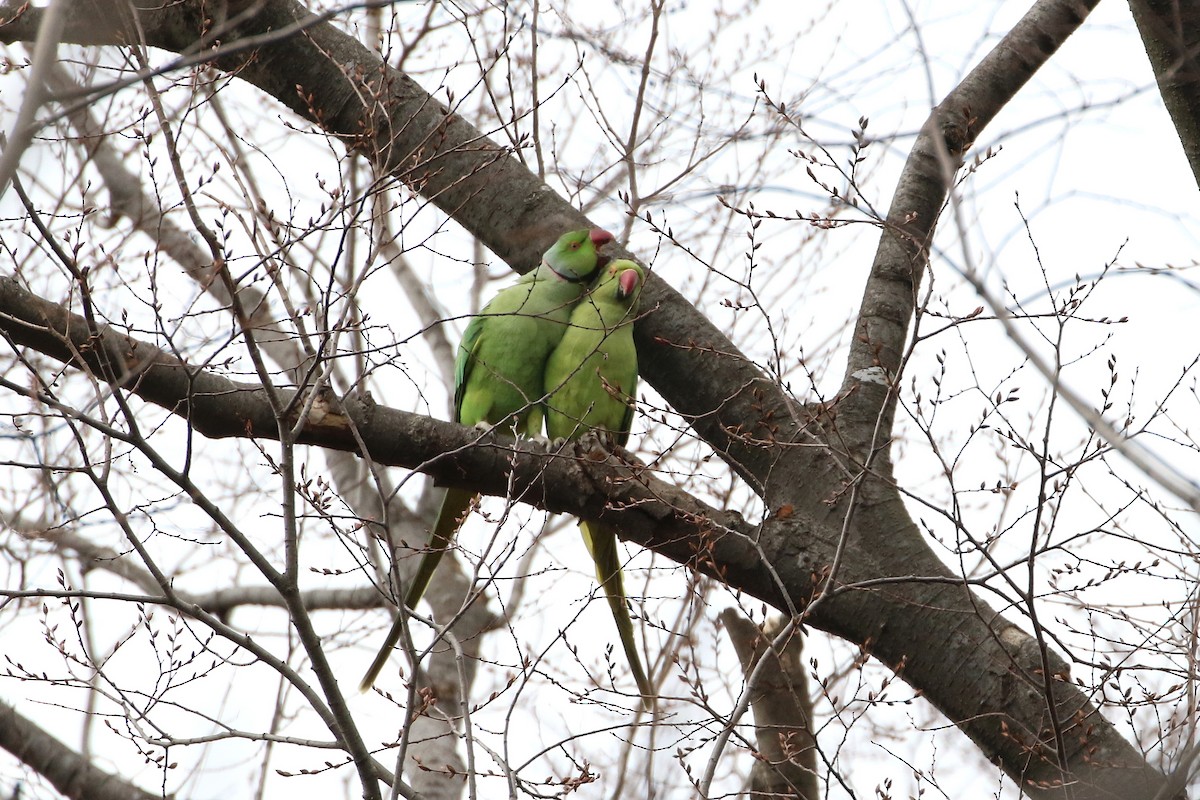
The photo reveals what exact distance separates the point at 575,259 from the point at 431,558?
1488 mm

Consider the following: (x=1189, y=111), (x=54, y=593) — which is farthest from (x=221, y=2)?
(x=1189, y=111)

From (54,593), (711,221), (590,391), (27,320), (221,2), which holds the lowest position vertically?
(54,593)

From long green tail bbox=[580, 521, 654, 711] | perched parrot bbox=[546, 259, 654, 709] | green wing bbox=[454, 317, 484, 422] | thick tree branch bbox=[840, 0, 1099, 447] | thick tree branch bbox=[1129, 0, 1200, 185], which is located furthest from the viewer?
green wing bbox=[454, 317, 484, 422]

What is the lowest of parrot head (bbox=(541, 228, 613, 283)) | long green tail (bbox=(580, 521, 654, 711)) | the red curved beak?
long green tail (bbox=(580, 521, 654, 711))

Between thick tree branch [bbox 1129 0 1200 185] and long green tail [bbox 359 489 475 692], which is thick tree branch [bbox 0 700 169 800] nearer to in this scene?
long green tail [bbox 359 489 475 692]

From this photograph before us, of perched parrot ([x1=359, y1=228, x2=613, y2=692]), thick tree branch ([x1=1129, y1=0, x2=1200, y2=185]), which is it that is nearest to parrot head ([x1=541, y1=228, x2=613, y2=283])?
perched parrot ([x1=359, y1=228, x2=613, y2=692])

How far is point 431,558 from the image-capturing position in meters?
3.95

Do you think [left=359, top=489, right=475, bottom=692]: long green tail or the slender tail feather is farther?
the slender tail feather

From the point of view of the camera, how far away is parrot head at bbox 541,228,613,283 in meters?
4.33

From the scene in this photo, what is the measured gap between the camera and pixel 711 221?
675cm

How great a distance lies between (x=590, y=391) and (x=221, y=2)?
82.6 inches

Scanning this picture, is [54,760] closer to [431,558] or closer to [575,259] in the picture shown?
[431,558]

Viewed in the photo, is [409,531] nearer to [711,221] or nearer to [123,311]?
[711,221]

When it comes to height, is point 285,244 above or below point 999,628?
below
